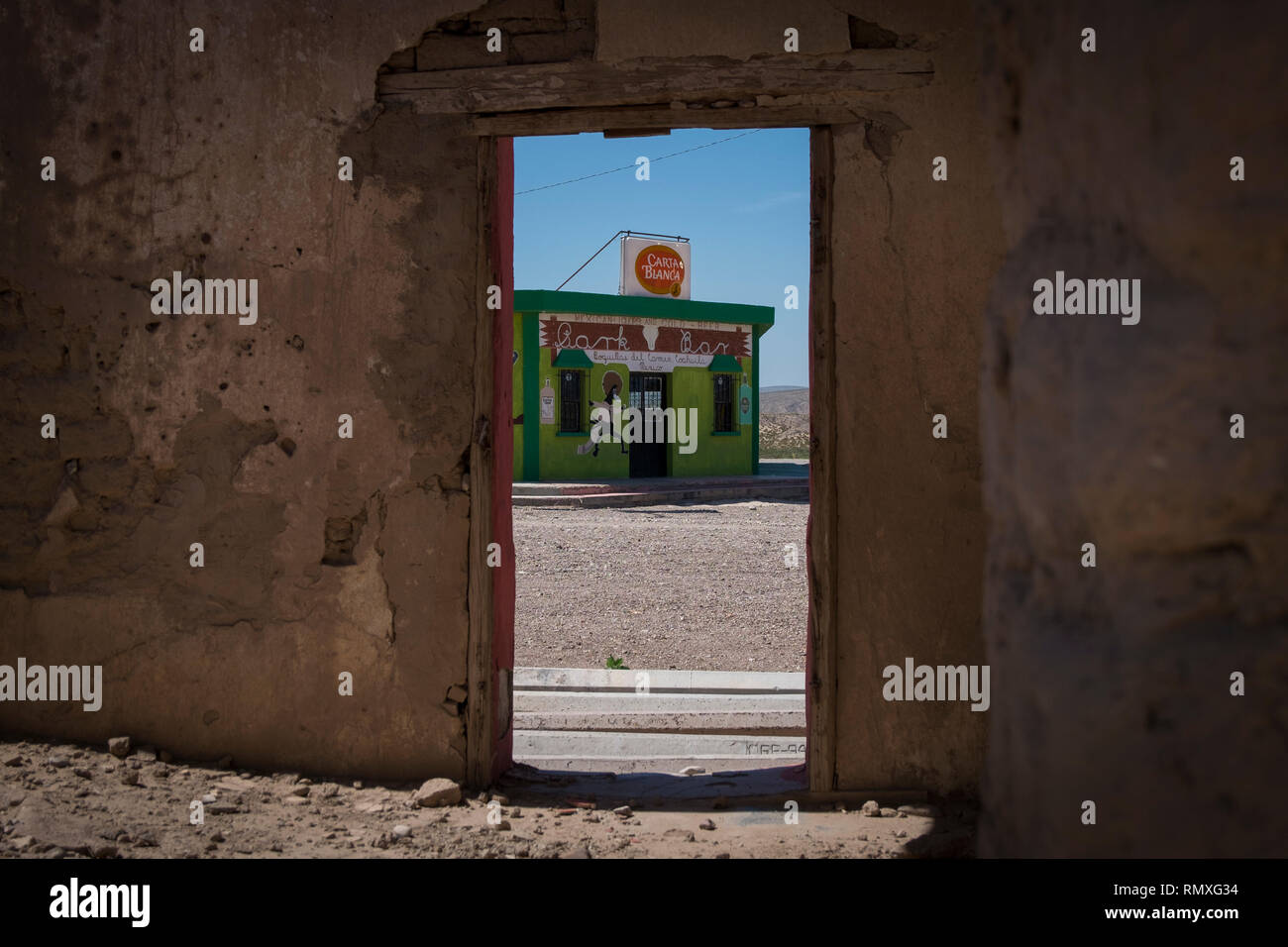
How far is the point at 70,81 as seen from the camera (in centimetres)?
383

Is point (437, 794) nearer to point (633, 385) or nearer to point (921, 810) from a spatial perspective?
point (921, 810)

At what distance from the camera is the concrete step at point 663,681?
18.9 ft

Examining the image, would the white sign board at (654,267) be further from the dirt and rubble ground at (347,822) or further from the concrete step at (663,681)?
the dirt and rubble ground at (347,822)

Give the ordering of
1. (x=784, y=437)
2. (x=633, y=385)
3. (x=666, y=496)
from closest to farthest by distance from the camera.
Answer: (x=666, y=496)
(x=633, y=385)
(x=784, y=437)

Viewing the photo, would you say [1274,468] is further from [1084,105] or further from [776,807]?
[776,807]

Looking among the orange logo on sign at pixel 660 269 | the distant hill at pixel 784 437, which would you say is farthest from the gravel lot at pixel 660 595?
the distant hill at pixel 784 437

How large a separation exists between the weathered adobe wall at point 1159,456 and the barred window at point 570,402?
1835 centimetres

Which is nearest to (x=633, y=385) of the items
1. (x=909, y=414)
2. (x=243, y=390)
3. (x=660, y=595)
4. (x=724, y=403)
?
(x=724, y=403)

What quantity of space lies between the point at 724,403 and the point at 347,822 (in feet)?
63.7

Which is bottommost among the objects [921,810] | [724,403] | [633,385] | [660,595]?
[921,810]

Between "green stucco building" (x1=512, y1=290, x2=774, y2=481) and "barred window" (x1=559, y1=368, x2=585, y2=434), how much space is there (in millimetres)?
21

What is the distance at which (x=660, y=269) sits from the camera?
21.6 m

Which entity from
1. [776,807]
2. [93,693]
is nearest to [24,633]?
[93,693]

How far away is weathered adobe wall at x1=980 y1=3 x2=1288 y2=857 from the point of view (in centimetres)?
122
